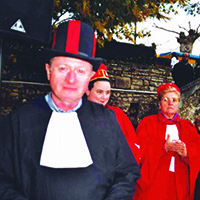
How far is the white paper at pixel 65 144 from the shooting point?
1413 mm

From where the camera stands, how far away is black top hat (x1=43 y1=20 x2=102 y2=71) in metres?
1.51

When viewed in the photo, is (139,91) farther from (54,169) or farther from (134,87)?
(54,169)

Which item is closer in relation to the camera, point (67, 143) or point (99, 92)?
point (67, 143)

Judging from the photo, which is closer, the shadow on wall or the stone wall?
the stone wall

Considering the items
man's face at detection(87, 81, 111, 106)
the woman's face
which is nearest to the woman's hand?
the woman's face

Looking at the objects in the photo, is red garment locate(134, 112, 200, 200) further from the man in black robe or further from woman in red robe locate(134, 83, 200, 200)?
the man in black robe

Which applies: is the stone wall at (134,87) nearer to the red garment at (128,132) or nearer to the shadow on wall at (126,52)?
the shadow on wall at (126,52)

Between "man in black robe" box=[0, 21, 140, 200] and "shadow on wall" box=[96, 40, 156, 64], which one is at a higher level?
"shadow on wall" box=[96, 40, 156, 64]

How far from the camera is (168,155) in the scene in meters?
3.26

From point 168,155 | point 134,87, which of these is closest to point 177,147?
point 168,155

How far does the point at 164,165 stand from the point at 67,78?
2.21 meters

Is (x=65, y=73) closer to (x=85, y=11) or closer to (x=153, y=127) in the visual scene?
(x=153, y=127)

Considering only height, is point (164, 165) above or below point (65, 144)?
below

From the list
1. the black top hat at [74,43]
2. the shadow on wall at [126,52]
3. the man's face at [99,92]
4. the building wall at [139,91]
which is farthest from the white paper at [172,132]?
the shadow on wall at [126,52]
